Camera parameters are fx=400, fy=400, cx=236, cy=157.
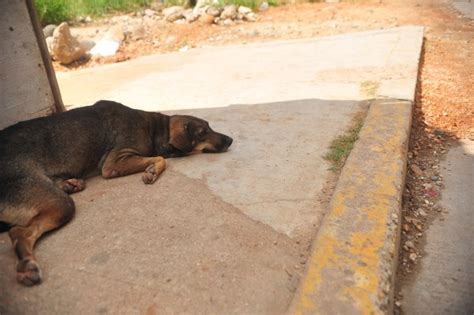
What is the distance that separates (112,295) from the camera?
2.13 meters

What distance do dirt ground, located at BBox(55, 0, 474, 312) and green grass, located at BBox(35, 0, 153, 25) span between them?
0.88m

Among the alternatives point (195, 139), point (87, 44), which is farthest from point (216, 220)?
point (87, 44)

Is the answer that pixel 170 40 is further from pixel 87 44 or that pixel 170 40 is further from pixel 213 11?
pixel 213 11

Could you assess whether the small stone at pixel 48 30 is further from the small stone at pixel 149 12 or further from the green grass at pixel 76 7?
the small stone at pixel 149 12

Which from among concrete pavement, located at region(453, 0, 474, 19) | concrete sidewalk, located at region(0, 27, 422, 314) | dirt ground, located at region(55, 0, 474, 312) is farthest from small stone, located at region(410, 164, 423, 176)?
concrete pavement, located at region(453, 0, 474, 19)

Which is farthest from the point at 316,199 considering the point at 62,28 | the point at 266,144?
the point at 62,28

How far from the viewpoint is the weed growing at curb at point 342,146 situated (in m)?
3.48

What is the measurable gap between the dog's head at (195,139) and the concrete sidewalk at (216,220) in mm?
96

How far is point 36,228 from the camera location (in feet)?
8.51

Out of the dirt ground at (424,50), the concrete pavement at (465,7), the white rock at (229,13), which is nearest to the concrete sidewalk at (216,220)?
the dirt ground at (424,50)

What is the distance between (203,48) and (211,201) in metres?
7.76

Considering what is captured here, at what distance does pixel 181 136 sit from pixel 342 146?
1535 millimetres

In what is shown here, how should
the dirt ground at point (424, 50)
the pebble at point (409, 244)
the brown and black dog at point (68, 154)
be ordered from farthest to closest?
the dirt ground at point (424, 50) < the pebble at point (409, 244) < the brown and black dog at point (68, 154)

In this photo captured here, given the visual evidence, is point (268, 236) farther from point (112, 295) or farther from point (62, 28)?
point (62, 28)
